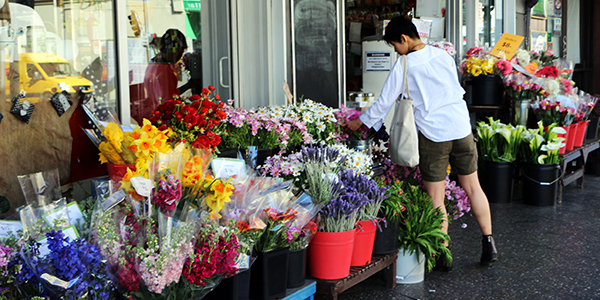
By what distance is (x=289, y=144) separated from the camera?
132 inches

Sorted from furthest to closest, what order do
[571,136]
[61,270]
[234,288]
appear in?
[571,136]
[234,288]
[61,270]

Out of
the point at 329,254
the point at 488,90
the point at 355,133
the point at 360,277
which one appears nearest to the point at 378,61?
the point at 488,90

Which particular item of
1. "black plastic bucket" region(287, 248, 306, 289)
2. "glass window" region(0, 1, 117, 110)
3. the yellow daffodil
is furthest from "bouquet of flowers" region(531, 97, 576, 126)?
the yellow daffodil

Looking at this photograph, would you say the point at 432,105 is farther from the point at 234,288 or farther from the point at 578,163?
the point at 578,163

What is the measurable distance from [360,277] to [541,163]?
3.21m

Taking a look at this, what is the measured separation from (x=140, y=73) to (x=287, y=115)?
96cm

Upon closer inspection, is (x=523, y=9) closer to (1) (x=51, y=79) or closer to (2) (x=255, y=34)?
(2) (x=255, y=34)

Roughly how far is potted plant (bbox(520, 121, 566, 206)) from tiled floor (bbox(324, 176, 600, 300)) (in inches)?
7.0

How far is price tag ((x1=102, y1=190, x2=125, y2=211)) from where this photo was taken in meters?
1.86

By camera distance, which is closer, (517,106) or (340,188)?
(340,188)

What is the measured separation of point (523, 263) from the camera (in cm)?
365

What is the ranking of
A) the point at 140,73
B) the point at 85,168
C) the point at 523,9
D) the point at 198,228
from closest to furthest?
the point at 198,228
the point at 85,168
the point at 140,73
the point at 523,9

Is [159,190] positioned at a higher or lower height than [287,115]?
lower

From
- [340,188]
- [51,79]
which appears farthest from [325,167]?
[51,79]
